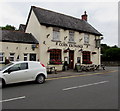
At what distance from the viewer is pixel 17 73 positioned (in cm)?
810

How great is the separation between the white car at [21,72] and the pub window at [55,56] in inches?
254

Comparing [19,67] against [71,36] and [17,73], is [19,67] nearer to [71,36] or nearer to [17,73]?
[17,73]

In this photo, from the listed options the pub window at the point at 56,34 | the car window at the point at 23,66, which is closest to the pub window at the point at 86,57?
the pub window at the point at 56,34

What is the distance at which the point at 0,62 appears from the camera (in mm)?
12578

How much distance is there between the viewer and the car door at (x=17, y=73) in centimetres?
785

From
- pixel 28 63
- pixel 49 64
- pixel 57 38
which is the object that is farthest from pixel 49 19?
pixel 28 63

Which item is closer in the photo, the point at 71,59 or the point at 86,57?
the point at 71,59

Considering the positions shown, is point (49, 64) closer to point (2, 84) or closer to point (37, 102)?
point (2, 84)

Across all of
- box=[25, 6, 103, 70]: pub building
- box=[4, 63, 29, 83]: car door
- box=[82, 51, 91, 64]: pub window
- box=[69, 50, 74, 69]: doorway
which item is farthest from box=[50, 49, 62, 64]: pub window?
box=[4, 63, 29, 83]: car door

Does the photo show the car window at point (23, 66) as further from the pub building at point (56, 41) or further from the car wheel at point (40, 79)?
the pub building at point (56, 41)

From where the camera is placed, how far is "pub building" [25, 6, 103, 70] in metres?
15.5

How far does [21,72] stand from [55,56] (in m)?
8.42

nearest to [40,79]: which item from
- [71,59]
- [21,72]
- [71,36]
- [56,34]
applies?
[21,72]

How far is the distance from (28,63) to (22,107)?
4589 mm
